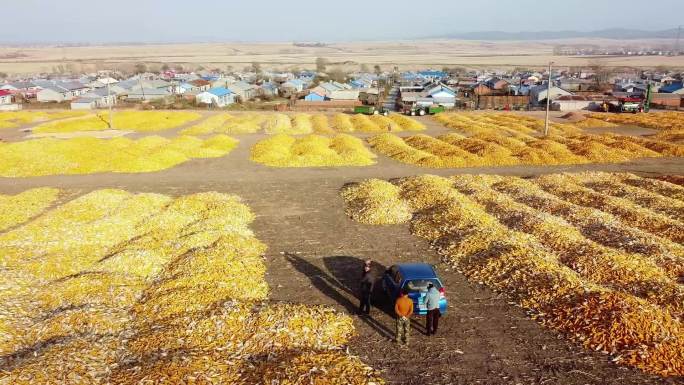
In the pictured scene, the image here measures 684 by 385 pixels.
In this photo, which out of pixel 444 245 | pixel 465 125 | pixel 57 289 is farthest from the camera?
pixel 465 125

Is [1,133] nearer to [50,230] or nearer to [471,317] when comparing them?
[50,230]

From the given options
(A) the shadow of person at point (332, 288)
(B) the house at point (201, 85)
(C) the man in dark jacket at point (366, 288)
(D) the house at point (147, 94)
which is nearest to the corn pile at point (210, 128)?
(A) the shadow of person at point (332, 288)

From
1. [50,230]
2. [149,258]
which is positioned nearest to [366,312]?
[149,258]

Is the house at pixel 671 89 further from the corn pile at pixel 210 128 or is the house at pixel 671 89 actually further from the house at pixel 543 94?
the corn pile at pixel 210 128

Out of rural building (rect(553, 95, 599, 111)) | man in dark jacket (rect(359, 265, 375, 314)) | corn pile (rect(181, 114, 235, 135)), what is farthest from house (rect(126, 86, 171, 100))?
man in dark jacket (rect(359, 265, 375, 314))

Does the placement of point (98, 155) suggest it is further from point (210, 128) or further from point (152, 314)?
point (152, 314)

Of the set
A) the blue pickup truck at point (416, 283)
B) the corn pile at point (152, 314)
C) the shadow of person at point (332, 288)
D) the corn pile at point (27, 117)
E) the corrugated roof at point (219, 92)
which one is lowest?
the shadow of person at point (332, 288)

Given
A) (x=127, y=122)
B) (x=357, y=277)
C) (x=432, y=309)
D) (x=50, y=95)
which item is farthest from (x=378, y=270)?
(x=50, y=95)
